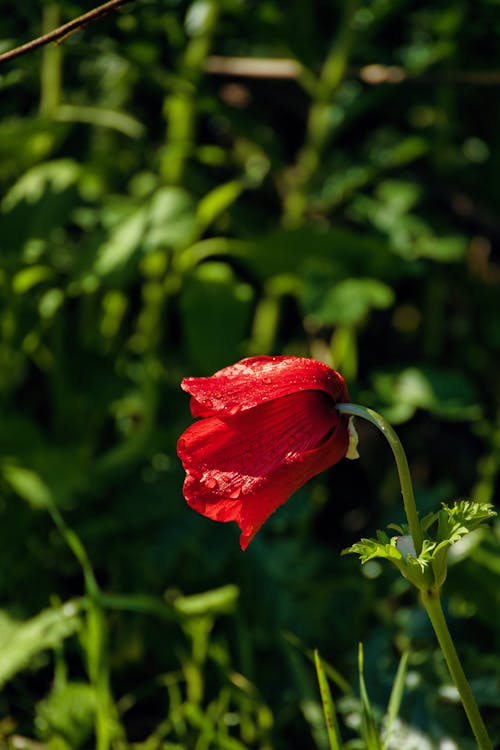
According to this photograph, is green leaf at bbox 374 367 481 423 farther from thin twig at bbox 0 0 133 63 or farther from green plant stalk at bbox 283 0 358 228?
thin twig at bbox 0 0 133 63

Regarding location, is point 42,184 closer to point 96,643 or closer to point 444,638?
point 96,643

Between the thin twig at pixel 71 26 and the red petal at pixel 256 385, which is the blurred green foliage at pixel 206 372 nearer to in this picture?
the red petal at pixel 256 385

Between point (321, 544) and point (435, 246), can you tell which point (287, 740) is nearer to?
point (321, 544)

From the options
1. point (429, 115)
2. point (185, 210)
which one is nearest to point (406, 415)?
point (185, 210)

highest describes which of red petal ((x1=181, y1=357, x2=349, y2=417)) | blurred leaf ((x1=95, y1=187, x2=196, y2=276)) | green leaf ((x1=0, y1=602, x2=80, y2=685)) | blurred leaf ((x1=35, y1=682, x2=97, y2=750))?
red petal ((x1=181, y1=357, x2=349, y2=417))

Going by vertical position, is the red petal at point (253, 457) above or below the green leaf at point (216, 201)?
above

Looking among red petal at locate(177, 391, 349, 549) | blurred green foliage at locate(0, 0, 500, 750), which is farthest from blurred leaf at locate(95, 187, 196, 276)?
red petal at locate(177, 391, 349, 549)

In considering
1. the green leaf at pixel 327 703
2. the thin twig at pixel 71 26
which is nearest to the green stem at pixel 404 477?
the green leaf at pixel 327 703
